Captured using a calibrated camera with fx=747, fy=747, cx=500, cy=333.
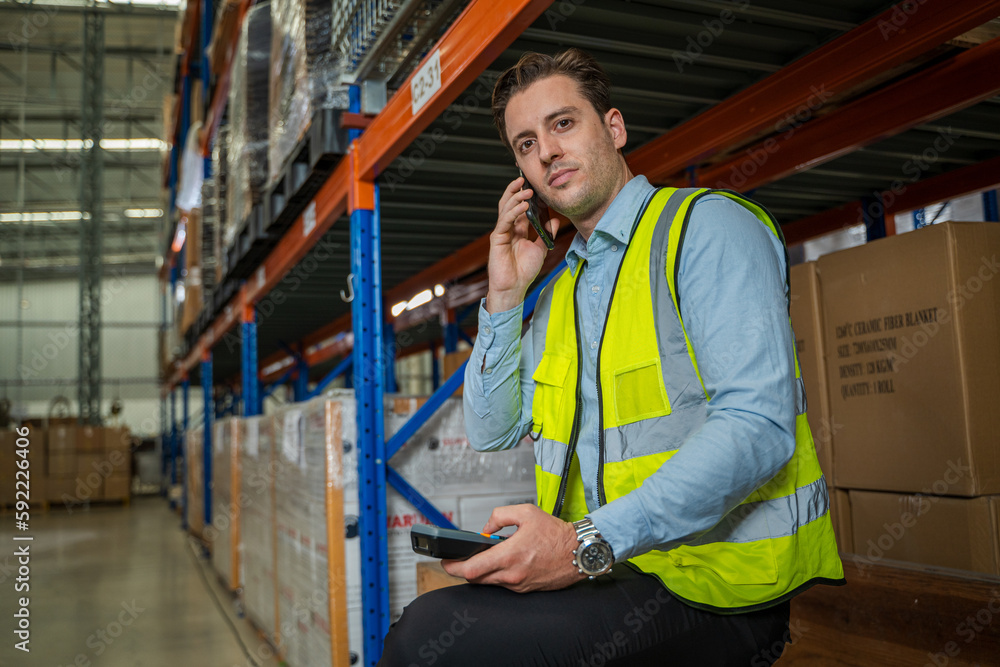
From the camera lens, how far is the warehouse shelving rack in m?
1.91

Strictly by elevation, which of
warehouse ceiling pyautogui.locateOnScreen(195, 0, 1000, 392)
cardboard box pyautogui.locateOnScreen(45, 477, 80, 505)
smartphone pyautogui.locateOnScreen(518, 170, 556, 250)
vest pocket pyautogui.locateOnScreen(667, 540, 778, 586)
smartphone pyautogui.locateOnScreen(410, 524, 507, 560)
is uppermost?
warehouse ceiling pyautogui.locateOnScreen(195, 0, 1000, 392)

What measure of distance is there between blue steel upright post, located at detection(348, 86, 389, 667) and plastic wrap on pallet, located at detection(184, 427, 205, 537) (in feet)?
18.6

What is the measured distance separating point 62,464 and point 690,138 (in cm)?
1447

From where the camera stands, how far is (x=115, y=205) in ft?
74.5

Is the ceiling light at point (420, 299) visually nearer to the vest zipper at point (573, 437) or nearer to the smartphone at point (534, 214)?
the smartphone at point (534, 214)

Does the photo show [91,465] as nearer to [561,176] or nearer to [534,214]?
[534,214]

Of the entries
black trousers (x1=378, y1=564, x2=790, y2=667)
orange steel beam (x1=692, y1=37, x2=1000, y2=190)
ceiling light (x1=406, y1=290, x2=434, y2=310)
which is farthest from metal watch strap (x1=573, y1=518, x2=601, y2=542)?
ceiling light (x1=406, y1=290, x2=434, y2=310)

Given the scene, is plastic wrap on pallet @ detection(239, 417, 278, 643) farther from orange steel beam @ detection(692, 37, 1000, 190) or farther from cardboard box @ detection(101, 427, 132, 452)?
cardboard box @ detection(101, 427, 132, 452)

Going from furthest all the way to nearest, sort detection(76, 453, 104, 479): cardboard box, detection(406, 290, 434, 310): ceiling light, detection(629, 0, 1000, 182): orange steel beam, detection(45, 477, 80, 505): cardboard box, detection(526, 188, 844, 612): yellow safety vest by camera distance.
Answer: detection(76, 453, 104, 479): cardboard box, detection(45, 477, 80, 505): cardboard box, detection(406, 290, 434, 310): ceiling light, detection(629, 0, 1000, 182): orange steel beam, detection(526, 188, 844, 612): yellow safety vest

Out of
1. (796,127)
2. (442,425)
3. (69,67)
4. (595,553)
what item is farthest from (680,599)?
(69,67)

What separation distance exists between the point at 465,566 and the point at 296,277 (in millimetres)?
4515

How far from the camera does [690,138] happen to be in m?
2.70

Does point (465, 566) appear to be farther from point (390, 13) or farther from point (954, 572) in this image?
point (390, 13)

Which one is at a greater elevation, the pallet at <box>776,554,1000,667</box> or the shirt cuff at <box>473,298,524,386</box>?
the shirt cuff at <box>473,298,524,386</box>
